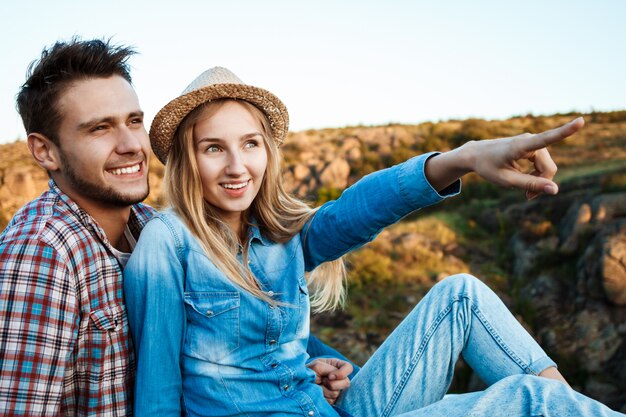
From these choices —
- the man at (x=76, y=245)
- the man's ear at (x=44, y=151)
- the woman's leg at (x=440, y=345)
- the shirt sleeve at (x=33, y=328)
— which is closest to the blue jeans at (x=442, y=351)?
the woman's leg at (x=440, y=345)

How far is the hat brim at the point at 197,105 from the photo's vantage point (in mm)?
2357

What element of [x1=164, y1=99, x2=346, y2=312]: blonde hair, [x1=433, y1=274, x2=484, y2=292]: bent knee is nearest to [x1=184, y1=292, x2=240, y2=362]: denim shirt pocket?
[x1=164, y1=99, x2=346, y2=312]: blonde hair

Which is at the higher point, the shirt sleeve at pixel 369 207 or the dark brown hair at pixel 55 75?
the dark brown hair at pixel 55 75

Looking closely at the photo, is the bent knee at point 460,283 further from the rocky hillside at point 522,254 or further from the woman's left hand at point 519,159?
the rocky hillside at point 522,254

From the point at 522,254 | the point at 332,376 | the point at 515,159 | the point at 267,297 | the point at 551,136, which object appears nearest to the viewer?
the point at 551,136

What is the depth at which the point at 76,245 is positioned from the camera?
7.12 ft

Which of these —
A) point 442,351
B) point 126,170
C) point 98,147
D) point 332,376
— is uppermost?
point 98,147

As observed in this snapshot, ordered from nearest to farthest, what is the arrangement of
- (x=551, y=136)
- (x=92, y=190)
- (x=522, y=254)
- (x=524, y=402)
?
(x=551, y=136), (x=524, y=402), (x=92, y=190), (x=522, y=254)

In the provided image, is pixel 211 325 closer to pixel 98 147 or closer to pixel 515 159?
pixel 98 147

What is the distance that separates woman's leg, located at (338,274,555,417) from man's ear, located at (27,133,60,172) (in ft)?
5.39

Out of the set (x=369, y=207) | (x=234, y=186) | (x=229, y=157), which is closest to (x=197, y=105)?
(x=229, y=157)

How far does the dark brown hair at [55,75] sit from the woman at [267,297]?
366mm

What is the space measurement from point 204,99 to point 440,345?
1417 millimetres

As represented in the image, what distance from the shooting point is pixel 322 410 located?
232cm
